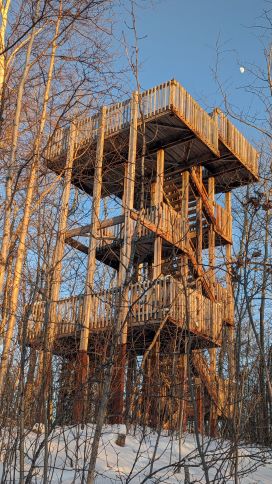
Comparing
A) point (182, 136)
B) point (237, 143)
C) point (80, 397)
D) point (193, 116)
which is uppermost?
point (237, 143)

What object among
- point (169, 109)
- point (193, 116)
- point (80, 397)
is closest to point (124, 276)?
point (80, 397)

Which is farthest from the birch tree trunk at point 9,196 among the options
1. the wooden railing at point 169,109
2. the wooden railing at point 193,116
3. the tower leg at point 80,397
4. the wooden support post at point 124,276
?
the wooden railing at point 193,116

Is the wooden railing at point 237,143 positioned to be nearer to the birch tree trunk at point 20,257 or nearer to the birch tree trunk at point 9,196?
the birch tree trunk at point 9,196

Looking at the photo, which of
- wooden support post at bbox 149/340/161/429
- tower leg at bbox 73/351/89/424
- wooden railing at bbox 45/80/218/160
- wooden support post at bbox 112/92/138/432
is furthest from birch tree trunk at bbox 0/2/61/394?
wooden railing at bbox 45/80/218/160

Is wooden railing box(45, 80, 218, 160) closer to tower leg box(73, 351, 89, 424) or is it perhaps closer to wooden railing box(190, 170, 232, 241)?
wooden railing box(190, 170, 232, 241)

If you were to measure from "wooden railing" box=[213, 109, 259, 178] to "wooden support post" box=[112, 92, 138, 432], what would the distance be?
3.73 meters

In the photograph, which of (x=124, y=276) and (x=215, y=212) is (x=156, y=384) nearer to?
(x=124, y=276)

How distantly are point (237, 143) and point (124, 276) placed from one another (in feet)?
43.2

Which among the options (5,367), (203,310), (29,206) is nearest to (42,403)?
(5,367)

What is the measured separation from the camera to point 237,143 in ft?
56.3

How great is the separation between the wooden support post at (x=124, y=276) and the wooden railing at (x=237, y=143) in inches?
147

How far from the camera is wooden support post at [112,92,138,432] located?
12.2ft

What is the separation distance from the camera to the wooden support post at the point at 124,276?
3712mm

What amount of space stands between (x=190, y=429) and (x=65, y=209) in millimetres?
11297
